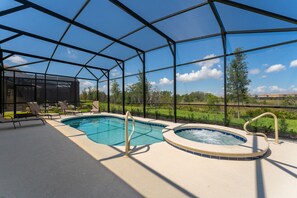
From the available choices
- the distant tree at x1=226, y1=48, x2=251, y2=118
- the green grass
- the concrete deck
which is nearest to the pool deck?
the concrete deck

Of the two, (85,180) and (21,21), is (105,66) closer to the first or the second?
(21,21)

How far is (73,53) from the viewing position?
7.87m

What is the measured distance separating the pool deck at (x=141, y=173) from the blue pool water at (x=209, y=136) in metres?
1.15

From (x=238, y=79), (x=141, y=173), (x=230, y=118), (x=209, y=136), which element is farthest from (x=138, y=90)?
(x=141, y=173)

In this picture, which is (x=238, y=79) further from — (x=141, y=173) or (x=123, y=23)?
(x=141, y=173)

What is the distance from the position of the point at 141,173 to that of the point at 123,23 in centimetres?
490

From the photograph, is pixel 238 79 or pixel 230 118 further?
pixel 238 79

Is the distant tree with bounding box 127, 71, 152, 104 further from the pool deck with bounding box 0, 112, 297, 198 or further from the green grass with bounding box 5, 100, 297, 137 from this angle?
the pool deck with bounding box 0, 112, 297, 198

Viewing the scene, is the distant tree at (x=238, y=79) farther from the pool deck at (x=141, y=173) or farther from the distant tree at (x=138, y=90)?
the distant tree at (x=138, y=90)

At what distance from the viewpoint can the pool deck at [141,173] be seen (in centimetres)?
192

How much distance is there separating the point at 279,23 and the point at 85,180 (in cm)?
609

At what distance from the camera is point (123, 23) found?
510cm

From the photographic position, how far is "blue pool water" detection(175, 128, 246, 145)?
462cm

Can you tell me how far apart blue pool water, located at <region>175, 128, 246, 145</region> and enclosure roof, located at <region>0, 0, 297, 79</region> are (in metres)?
3.27
